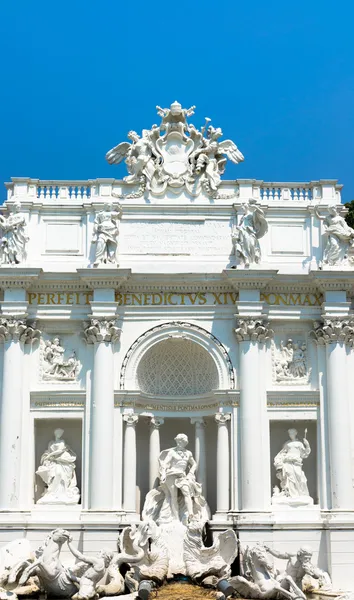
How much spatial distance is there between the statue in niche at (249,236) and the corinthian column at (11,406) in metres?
5.18

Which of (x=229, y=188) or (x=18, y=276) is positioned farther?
(x=229, y=188)

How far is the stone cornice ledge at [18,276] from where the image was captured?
909 inches

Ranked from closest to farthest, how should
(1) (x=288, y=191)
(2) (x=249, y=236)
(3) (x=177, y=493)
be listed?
(3) (x=177, y=493)
(2) (x=249, y=236)
(1) (x=288, y=191)

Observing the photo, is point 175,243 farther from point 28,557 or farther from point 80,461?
point 28,557

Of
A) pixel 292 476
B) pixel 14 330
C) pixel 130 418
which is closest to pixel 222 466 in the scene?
pixel 292 476

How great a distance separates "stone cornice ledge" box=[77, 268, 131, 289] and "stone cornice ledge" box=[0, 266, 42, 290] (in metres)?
1.07

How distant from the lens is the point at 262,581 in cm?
2011

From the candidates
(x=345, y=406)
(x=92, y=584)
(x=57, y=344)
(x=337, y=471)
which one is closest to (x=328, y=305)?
(x=345, y=406)

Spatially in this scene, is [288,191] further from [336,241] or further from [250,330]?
[250,330]

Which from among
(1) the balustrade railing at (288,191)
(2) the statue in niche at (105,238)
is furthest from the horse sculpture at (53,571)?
(1) the balustrade railing at (288,191)

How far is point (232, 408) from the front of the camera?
2322cm

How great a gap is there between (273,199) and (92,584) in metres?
10.3

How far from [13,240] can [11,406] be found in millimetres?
3910

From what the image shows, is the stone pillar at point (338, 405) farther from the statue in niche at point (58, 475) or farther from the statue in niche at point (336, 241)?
the statue in niche at point (58, 475)
